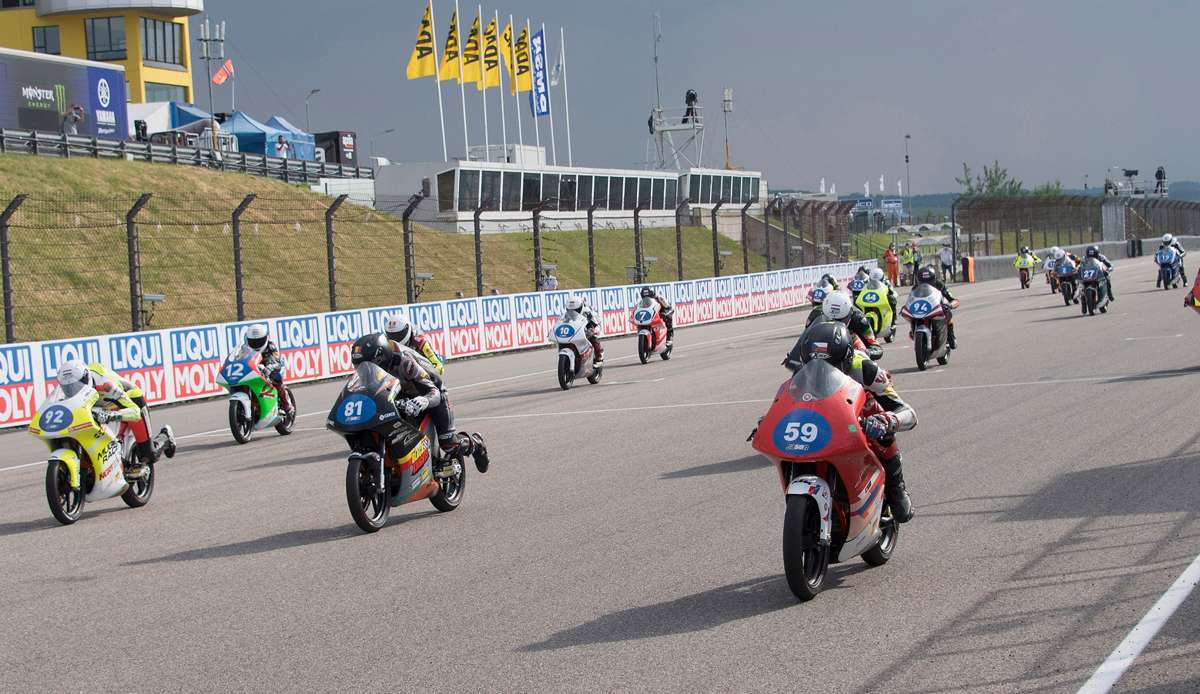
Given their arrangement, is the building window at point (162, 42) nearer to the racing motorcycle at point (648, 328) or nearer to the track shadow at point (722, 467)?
the racing motorcycle at point (648, 328)

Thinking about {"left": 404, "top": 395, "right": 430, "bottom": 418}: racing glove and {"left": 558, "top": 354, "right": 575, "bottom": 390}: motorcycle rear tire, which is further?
{"left": 558, "top": 354, "right": 575, "bottom": 390}: motorcycle rear tire

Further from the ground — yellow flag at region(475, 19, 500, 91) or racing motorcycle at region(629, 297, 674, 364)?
yellow flag at region(475, 19, 500, 91)

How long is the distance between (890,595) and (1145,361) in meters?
13.1

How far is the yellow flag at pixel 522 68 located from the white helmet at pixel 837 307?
56008 millimetres

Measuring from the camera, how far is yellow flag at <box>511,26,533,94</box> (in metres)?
62.7

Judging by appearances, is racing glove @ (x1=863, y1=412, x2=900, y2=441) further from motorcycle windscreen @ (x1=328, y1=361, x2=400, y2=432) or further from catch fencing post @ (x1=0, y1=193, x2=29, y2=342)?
catch fencing post @ (x1=0, y1=193, x2=29, y2=342)

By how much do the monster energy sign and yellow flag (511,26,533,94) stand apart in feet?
64.6

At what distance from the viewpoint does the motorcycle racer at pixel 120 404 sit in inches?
415

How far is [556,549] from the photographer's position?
825 centimetres

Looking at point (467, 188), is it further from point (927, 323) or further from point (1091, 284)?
point (927, 323)

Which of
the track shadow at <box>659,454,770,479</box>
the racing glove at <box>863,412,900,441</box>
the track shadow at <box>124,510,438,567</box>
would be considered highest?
the racing glove at <box>863,412,900,441</box>

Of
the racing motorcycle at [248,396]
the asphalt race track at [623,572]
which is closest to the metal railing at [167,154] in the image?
the racing motorcycle at [248,396]

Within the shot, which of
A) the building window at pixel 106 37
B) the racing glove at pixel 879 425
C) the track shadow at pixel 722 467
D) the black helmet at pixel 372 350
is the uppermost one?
the building window at pixel 106 37

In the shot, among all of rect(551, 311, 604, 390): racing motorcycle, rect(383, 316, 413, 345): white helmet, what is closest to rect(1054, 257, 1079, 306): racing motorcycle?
rect(551, 311, 604, 390): racing motorcycle
